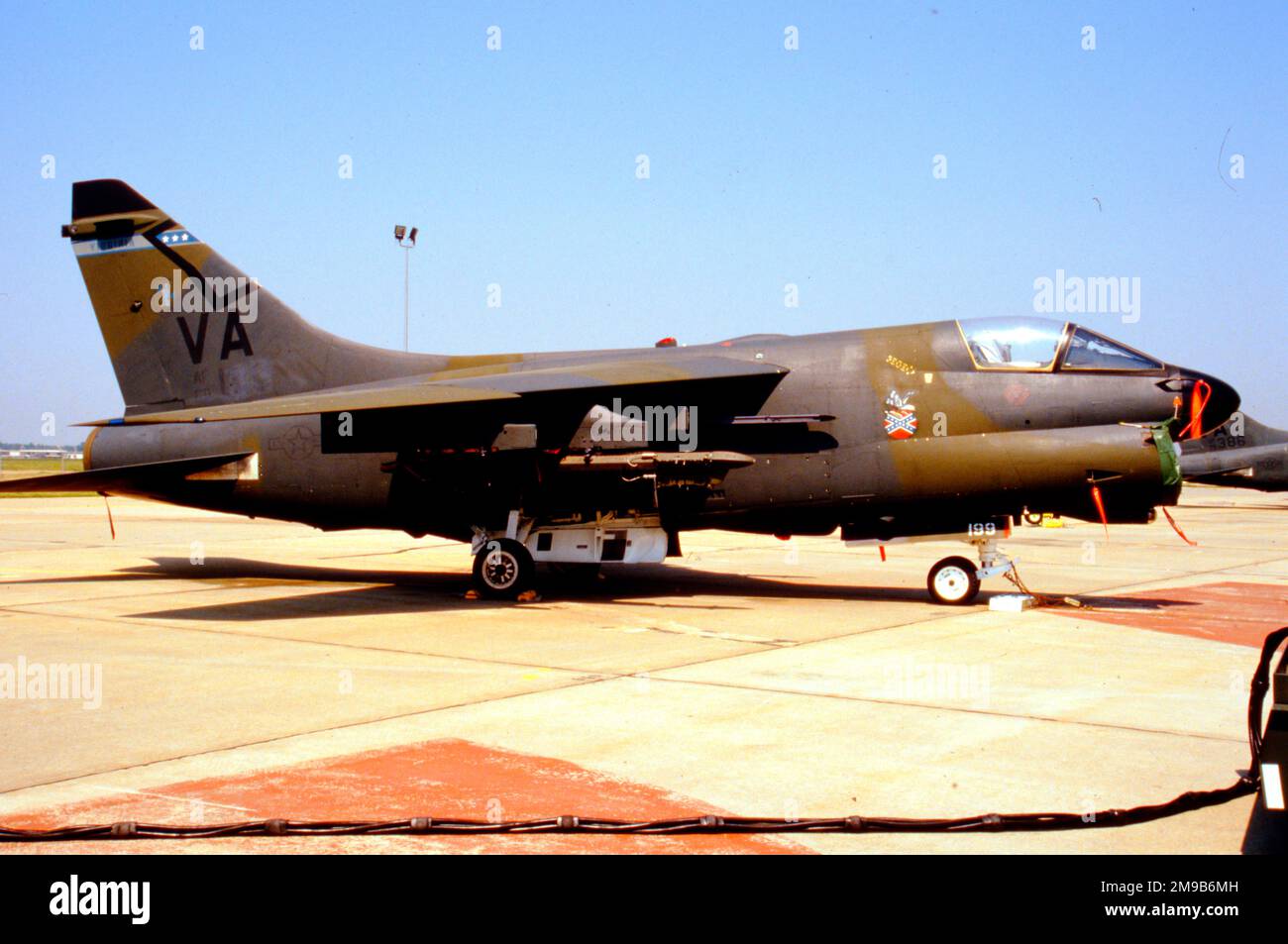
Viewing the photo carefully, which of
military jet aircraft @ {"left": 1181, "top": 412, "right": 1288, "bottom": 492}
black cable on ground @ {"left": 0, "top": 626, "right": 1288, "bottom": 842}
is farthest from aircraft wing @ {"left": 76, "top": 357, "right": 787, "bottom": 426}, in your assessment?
military jet aircraft @ {"left": 1181, "top": 412, "right": 1288, "bottom": 492}

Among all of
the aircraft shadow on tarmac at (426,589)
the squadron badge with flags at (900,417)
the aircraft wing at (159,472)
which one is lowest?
the aircraft shadow on tarmac at (426,589)

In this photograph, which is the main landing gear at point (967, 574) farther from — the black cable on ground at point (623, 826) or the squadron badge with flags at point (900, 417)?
the black cable on ground at point (623, 826)

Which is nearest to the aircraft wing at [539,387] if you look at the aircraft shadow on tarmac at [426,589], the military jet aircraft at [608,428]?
the military jet aircraft at [608,428]

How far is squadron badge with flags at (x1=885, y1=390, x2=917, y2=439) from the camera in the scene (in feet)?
42.1

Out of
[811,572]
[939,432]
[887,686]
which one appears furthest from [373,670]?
[811,572]

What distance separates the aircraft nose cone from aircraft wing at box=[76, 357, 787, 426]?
4.36 meters

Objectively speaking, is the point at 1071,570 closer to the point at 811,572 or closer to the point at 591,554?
the point at 811,572

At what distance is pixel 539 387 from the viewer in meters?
12.6

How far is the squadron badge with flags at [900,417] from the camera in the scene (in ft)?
42.1

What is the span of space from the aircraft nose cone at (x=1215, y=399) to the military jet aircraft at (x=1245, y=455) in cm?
2417

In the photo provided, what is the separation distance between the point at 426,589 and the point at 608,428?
3.59 metres

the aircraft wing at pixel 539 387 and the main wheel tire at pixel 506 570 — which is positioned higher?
the aircraft wing at pixel 539 387

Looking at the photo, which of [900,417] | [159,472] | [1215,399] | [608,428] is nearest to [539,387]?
[608,428]
